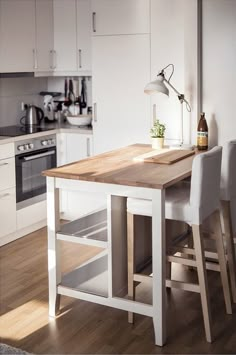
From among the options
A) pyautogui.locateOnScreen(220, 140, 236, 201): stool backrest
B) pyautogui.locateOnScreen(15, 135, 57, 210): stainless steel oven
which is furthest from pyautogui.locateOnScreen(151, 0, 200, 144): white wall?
pyautogui.locateOnScreen(15, 135, 57, 210): stainless steel oven

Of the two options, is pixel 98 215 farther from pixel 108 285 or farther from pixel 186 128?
pixel 186 128

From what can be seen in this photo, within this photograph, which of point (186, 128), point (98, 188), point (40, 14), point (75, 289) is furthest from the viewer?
point (40, 14)

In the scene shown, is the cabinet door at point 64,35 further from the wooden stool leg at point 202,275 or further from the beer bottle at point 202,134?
the wooden stool leg at point 202,275

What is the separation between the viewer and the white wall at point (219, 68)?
4174 millimetres

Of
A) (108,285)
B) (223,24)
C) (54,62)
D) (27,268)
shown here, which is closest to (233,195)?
(108,285)

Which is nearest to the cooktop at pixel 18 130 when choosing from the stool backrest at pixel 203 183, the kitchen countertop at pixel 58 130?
the kitchen countertop at pixel 58 130

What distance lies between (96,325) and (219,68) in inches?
82.7

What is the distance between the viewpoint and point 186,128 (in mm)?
4461

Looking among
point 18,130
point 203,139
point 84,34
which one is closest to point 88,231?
point 203,139

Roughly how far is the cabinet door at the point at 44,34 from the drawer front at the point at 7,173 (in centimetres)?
105

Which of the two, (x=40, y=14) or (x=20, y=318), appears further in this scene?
(x=40, y=14)

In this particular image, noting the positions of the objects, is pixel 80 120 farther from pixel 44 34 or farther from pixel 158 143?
pixel 158 143

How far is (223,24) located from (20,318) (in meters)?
2.49

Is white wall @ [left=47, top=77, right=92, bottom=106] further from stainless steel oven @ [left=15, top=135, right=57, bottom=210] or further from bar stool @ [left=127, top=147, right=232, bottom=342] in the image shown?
bar stool @ [left=127, top=147, right=232, bottom=342]
